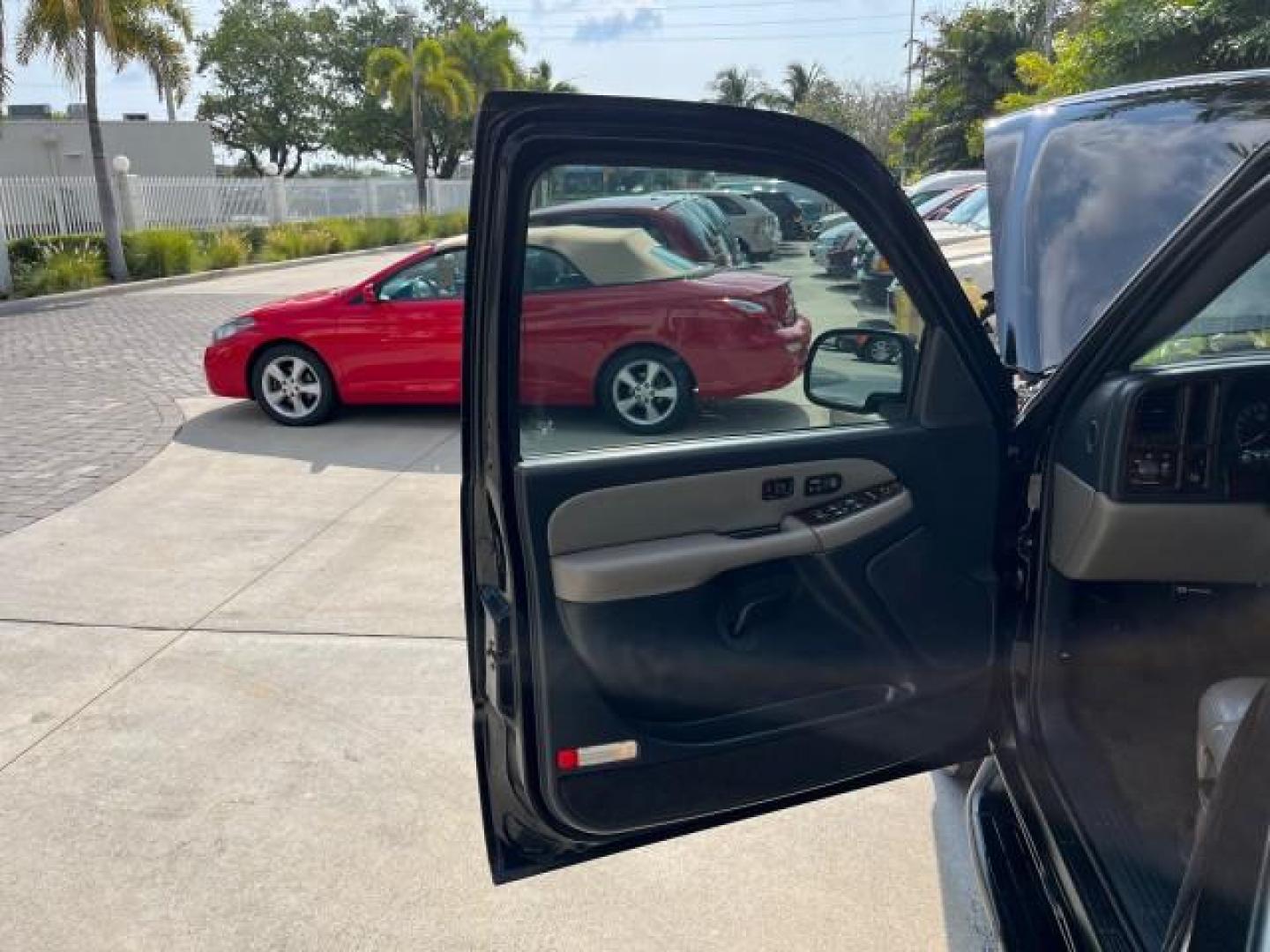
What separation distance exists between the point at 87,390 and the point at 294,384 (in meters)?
2.68

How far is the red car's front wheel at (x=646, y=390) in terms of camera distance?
2.04 metres

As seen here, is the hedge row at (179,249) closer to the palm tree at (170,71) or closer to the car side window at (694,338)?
the palm tree at (170,71)

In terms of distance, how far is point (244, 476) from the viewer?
20.8 feet

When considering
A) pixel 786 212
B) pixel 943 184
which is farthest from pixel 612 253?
pixel 943 184

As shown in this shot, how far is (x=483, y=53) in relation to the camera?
4050 cm

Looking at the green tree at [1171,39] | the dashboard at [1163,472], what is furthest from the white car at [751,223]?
the green tree at [1171,39]

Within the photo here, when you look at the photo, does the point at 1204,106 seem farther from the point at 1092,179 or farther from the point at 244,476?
the point at 244,476

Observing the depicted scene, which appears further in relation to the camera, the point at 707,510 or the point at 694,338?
the point at 694,338

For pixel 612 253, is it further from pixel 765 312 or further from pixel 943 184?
pixel 943 184

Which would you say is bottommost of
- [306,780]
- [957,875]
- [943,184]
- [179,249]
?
[957,875]

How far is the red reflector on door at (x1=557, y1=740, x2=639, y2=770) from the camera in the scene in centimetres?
194

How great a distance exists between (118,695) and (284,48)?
162 ft

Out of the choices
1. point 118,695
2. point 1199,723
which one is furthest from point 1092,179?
point 118,695

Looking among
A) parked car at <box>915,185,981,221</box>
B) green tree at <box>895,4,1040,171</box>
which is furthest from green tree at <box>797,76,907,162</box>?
parked car at <box>915,185,981,221</box>
